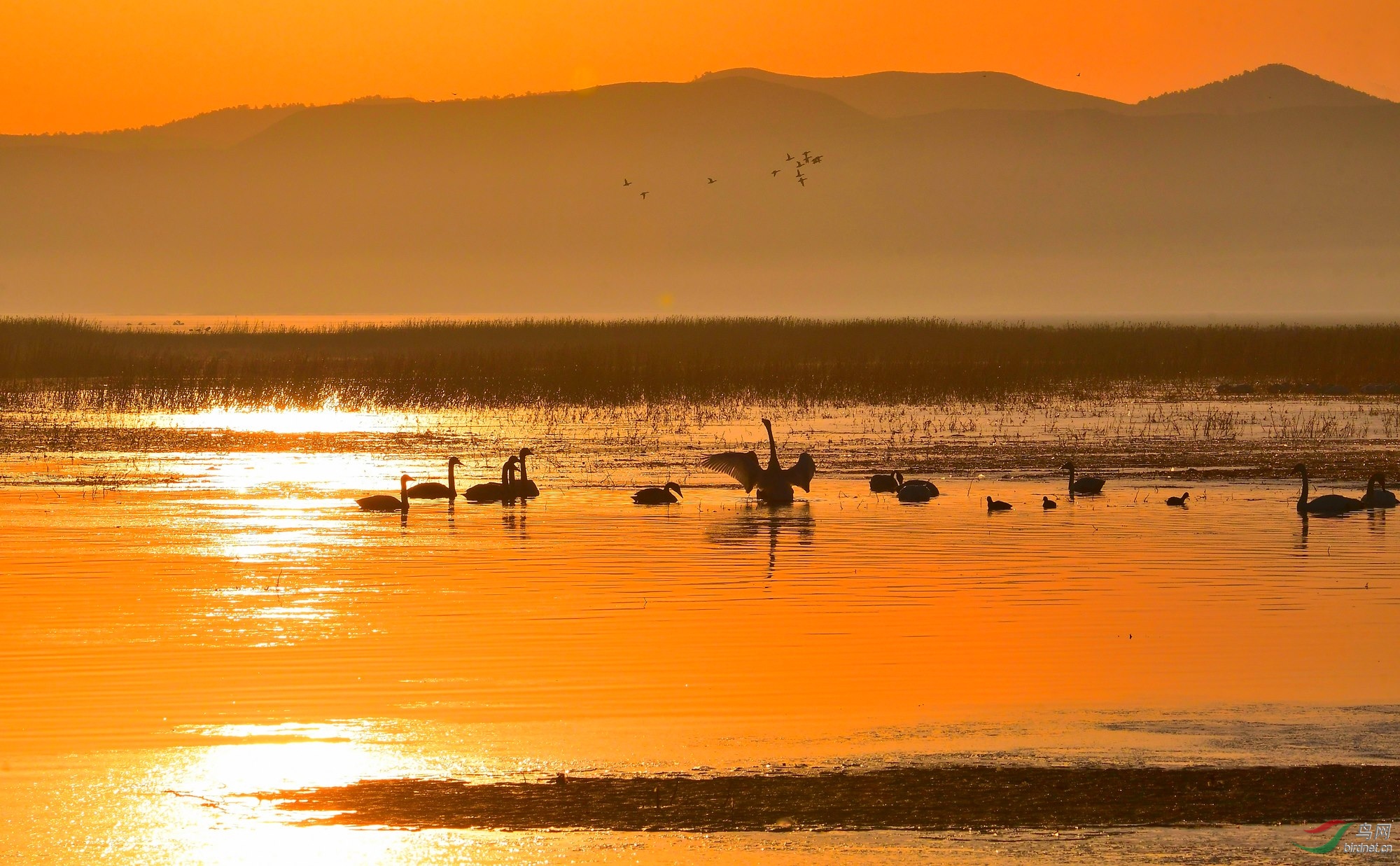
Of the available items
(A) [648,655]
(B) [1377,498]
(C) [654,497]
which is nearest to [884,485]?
(C) [654,497]

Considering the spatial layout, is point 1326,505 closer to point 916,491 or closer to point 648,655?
→ point 916,491

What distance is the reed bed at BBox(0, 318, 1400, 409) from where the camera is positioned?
149 ft

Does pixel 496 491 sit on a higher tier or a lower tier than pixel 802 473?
lower

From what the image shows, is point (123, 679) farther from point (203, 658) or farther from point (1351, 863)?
point (1351, 863)

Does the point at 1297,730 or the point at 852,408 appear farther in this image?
the point at 852,408

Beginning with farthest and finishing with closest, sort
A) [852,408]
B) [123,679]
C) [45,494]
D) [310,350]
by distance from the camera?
[310,350] < [852,408] < [45,494] < [123,679]

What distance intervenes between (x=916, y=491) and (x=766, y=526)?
2787 mm

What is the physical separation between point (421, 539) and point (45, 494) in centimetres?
677

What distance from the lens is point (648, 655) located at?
13008 mm

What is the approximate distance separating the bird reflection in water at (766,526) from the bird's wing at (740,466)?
47 centimetres

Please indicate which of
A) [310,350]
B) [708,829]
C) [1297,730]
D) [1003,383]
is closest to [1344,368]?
[1003,383]

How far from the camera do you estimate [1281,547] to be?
19.0 metres

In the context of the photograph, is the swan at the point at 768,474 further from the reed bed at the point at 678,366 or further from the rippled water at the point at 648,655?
the reed bed at the point at 678,366

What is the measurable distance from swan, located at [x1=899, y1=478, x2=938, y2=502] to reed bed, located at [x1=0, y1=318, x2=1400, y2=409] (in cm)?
1937
